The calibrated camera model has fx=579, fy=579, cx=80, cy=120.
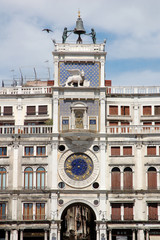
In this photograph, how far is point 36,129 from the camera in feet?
265

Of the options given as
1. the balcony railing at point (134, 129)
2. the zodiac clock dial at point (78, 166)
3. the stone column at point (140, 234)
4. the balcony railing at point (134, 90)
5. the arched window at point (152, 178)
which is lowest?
the stone column at point (140, 234)

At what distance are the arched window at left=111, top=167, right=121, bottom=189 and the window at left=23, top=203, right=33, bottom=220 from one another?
1146 centimetres

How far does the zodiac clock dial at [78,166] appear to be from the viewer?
258 feet

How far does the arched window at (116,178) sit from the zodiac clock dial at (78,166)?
3062 millimetres

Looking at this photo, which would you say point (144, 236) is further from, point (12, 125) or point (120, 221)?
point (12, 125)

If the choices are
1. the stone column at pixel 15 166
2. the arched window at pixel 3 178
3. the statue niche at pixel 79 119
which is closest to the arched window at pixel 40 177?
the stone column at pixel 15 166

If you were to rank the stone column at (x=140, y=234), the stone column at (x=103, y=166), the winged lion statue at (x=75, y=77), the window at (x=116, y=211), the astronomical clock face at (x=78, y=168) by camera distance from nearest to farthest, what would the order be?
1. the stone column at (x=140, y=234)
2. the window at (x=116, y=211)
3. the stone column at (x=103, y=166)
4. the astronomical clock face at (x=78, y=168)
5. the winged lion statue at (x=75, y=77)

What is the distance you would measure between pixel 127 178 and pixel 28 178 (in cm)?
1341

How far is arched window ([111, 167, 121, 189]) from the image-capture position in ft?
256

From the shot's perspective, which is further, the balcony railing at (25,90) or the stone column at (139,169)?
the balcony railing at (25,90)

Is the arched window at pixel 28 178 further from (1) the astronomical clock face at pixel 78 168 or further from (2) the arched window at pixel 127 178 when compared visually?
(2) the arched window at pixel 127 178

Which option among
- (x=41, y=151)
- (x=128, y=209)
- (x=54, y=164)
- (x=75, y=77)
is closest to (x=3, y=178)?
(x=41, y=151)

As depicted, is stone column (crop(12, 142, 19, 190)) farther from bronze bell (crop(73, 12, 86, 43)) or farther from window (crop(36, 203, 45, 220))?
bronze bell (crop(73, 12, 86, 43))

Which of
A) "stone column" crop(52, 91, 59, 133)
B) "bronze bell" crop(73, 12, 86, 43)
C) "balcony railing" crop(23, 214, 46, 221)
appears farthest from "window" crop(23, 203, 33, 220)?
"bronze bell" crop(73, 12, 86, 43)
